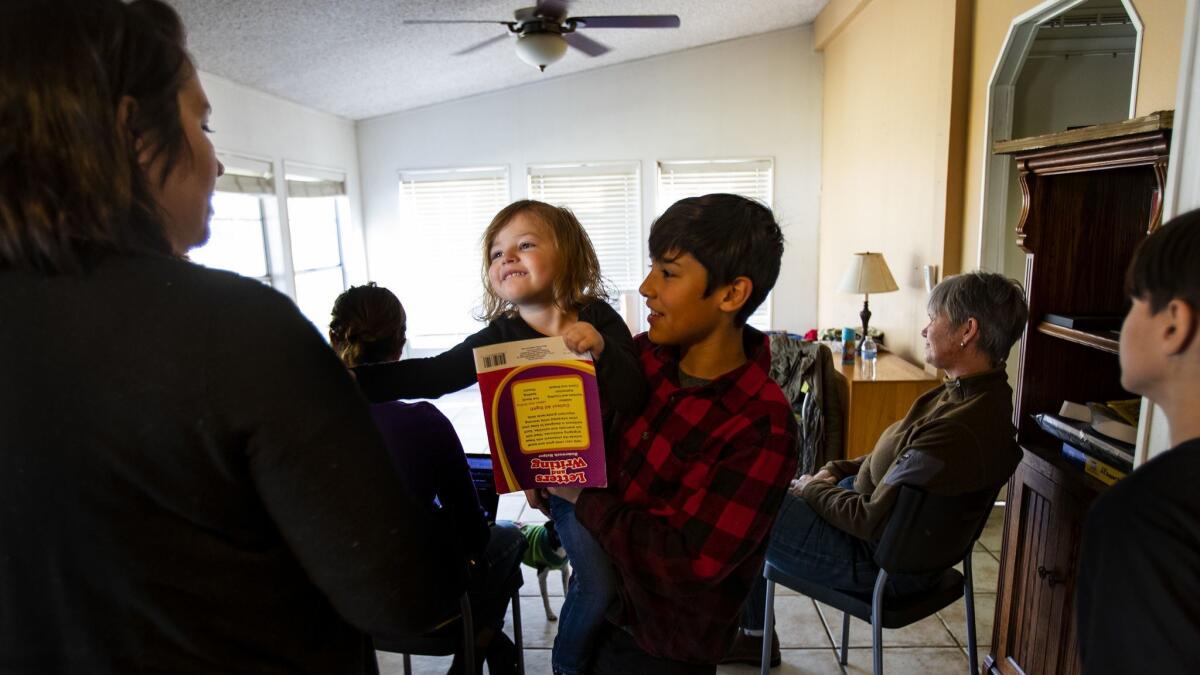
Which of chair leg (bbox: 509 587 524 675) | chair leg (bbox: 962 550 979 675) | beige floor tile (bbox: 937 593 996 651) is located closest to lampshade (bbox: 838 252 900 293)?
beige floor tile (bbox: 937 593 996 651)

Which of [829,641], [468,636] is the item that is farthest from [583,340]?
[829,641]

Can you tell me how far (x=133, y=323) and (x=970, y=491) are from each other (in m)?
1.71

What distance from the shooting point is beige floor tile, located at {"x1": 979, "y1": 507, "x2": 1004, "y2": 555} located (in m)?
3.03

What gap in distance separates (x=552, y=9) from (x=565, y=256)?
233cm

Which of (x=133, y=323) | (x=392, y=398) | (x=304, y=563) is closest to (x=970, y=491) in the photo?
(x=392, y=398)

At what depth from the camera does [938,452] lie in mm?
1577

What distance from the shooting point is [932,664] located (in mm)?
2252

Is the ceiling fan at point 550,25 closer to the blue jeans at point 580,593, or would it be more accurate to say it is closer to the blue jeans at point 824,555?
the blue jeans at point 824,555

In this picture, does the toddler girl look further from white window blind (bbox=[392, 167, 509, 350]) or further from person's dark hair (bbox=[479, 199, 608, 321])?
white window blind (bbox=[392, 167, 509, 350])

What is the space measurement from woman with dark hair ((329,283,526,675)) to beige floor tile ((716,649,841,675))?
960mm

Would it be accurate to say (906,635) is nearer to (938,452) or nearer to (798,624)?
(798,624)

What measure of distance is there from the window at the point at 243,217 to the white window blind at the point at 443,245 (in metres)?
1.72

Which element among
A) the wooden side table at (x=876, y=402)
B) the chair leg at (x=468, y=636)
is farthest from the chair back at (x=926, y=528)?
the wooden side table at (x=876, y=402)

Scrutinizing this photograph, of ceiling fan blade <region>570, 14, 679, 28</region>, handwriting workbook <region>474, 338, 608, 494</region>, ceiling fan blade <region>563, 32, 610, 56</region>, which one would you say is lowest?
handwriting workbook <region>474, 338, 608, 494</region>
